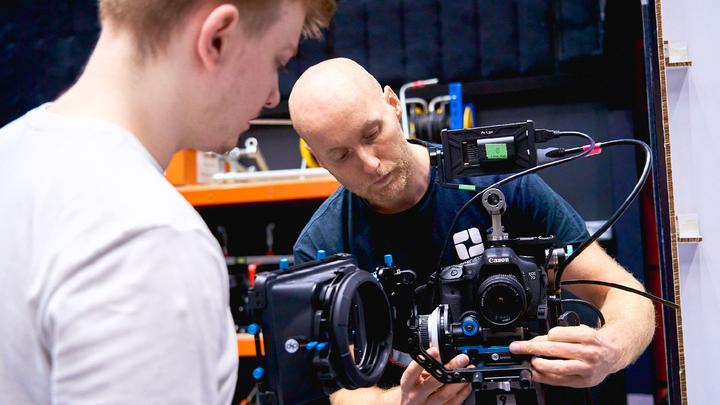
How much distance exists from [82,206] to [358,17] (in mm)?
2736

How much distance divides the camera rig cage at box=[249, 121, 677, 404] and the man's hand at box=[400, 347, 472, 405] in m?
0.04

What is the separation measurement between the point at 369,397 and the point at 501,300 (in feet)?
1.30

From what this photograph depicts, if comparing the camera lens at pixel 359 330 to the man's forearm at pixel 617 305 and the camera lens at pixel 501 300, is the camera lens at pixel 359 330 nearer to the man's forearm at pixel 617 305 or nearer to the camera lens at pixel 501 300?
the camera lens at pixel 501 300

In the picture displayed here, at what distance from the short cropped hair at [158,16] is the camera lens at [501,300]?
1.84 ft

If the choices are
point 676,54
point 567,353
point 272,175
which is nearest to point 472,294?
point 567,353

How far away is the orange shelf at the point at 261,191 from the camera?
7.75 ft

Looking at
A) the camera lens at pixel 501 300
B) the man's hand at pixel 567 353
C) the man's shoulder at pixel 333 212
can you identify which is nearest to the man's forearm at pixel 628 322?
the man's hand at pixel 567 353

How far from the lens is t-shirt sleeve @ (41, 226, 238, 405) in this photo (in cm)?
46

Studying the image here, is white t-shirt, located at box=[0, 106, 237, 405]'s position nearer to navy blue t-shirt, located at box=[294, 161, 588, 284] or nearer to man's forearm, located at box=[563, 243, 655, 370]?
man's forearm, located at box=[563, 243, 655, 370]

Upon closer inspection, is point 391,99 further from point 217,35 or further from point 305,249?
point 217,35

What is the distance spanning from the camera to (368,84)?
142 centimetres

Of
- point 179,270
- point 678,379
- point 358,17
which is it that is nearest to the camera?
point 179,270

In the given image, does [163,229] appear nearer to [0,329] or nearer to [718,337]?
[0,329]

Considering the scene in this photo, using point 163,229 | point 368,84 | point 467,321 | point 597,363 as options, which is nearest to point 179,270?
point 163,229
